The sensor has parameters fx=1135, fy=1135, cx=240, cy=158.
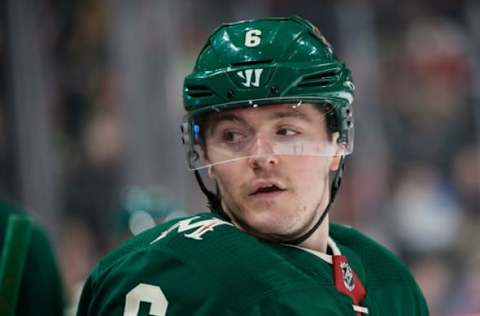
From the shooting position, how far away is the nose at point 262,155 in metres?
2.09

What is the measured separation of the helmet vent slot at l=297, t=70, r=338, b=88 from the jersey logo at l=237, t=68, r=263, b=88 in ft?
0.26

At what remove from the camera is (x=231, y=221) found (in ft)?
7.18

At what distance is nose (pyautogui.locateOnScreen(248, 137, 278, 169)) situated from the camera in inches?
82.3

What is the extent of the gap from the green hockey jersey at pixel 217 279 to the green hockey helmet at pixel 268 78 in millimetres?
188

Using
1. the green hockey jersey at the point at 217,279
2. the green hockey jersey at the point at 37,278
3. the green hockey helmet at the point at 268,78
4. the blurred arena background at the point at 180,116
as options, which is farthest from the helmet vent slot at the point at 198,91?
the blurred arena background at the point at 180,116

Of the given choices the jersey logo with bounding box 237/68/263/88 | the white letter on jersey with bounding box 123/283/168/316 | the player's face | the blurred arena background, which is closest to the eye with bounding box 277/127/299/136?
the player's face

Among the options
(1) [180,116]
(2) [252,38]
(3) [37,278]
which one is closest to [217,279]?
(2) [252,38]

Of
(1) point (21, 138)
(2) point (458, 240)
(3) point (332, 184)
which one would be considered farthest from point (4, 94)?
(3) point (332, 184)

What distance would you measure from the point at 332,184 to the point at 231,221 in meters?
0.24

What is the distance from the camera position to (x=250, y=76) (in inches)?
82.7

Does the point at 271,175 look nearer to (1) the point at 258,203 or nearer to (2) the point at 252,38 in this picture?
(1) the point at 258,203

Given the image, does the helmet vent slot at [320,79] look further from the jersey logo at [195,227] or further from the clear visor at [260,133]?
the jersey logo at [195,227]

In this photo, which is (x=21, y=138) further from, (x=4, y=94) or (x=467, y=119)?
(x=467, y=119)

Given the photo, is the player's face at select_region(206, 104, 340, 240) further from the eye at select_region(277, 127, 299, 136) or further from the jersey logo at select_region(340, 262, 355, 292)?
the jersey logo at select_region(340, 262, 355, 292)
